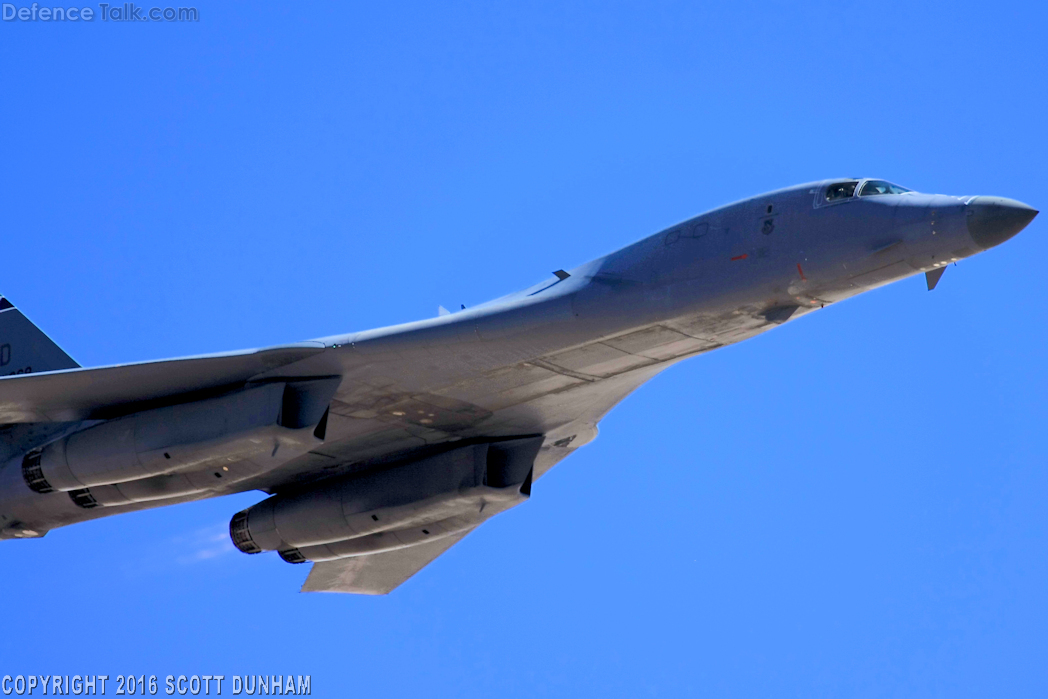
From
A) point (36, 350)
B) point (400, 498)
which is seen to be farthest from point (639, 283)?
point (36, 350)

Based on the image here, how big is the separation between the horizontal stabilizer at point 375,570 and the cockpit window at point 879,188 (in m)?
11.5

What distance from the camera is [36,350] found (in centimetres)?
2192

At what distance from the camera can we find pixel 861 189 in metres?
15.4

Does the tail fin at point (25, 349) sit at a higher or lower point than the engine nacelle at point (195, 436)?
higher

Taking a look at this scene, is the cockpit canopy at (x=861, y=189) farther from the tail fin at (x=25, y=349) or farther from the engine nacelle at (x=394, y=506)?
the tail fin at (x=25, y=349)

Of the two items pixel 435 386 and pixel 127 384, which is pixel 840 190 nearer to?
pixel 435 386

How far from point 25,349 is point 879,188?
47.1 ft

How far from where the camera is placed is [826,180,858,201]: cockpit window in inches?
607

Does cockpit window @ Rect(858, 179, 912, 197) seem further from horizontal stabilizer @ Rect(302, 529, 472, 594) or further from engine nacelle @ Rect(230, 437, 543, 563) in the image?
horizontal stabilizer @ Rect(302, 529, 472, 594)

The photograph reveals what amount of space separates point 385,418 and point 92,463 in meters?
4.13

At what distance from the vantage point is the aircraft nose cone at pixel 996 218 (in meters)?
14.4

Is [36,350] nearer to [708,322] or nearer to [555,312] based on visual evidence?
[555,312]

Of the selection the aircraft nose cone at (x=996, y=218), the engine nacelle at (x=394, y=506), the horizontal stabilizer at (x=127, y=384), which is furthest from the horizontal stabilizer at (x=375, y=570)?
the aircraft nose cone at (x=996, y=218)

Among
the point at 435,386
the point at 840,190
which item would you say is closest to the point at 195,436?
the point at 435,386
